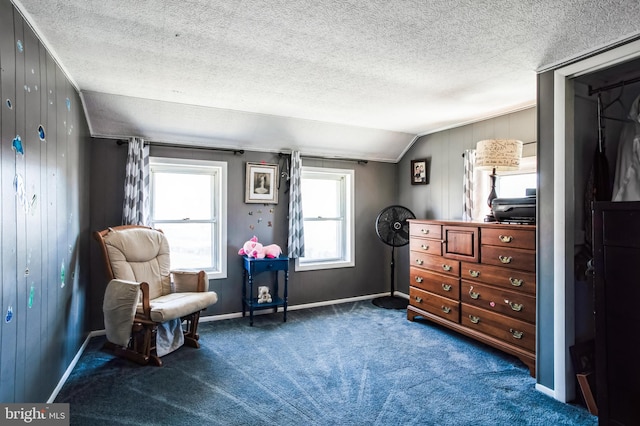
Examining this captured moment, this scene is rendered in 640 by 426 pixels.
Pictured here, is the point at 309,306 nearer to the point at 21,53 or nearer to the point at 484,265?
the point at 484,265

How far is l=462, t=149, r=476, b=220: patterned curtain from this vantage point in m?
3.77

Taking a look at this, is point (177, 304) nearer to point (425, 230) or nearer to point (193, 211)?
point (193, 211)

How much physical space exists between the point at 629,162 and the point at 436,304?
1978 mm

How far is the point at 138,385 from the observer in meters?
2.41

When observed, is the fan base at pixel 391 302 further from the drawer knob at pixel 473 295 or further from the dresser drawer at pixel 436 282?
the drawer knob at pixel 473 295

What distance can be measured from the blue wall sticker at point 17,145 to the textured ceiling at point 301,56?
25.3 inches

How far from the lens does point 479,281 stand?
306 centimetres

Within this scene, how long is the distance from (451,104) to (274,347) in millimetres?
2819

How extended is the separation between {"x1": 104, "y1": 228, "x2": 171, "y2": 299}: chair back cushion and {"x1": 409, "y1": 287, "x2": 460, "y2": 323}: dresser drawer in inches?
101

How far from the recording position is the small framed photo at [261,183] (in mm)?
4055

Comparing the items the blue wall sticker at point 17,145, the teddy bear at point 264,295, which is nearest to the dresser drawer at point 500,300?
the teddy bear at point 264,295

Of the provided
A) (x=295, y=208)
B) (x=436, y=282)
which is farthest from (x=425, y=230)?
(x=295, y=208)

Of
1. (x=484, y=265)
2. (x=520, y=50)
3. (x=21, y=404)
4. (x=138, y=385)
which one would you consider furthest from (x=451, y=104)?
(x=21, y=404)

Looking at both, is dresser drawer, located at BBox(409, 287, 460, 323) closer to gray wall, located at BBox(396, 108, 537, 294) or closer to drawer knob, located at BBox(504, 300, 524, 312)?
drawer knob, located at BBox(504, 300, 524, 312)
